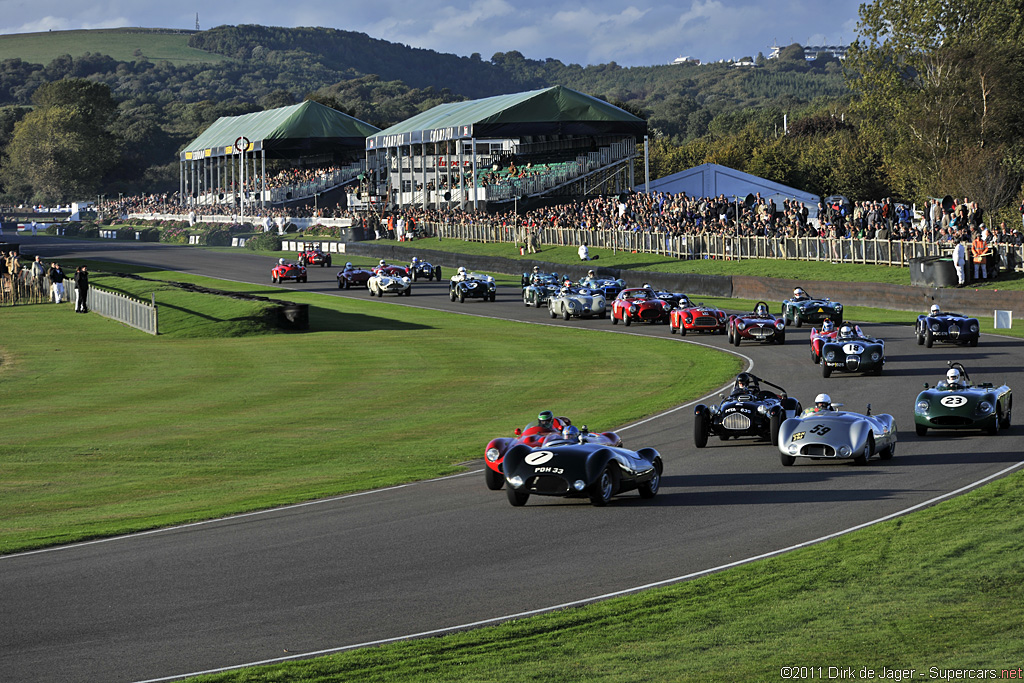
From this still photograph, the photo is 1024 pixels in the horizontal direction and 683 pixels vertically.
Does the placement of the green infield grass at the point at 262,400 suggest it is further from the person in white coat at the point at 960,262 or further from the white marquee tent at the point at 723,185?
the white marquee tent at the point at 723,185

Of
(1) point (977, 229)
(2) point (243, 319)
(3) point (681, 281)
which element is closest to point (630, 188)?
(3) point (681, 281)

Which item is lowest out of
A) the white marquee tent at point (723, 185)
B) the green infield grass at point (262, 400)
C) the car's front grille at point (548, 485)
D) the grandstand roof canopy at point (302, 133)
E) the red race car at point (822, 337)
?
the green infield grass at point (262, 400)

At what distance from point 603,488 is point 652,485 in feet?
2.62

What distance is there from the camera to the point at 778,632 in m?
10.8

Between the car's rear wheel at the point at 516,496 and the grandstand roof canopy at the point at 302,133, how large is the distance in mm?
111120

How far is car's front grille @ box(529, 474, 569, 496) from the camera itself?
1666 cm

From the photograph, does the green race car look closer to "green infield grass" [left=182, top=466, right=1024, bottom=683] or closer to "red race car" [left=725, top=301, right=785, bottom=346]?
"green infield grass" [left=182, top=466, right=1024, bottom=683]

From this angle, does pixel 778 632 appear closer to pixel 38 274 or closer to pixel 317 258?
pixel 38 274

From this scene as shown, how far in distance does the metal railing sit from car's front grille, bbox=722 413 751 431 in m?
29.5

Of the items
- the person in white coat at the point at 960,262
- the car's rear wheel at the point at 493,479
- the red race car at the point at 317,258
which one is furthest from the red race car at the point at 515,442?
the red race car at the point at 317,258

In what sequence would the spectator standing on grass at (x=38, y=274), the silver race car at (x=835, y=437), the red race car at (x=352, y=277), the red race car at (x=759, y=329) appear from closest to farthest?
1. the silver race car at (x=835, y=437)
2. the red race car at (x=759, y=329)
3. the spectator standing on grass at (x=38, y=274)
4. the red race car at (x=352, y=277)

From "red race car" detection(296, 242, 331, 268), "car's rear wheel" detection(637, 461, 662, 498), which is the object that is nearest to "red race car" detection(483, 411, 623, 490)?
"car's rear wheel" detection(637, 461, 662, 498)

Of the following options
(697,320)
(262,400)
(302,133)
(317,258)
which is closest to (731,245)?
(697,320)

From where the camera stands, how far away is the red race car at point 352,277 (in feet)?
209
